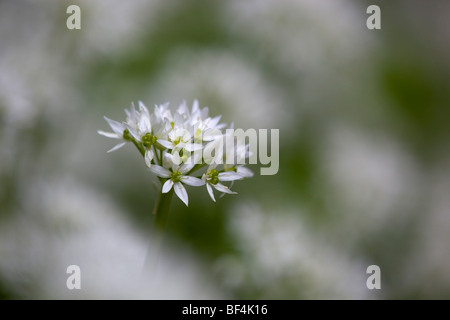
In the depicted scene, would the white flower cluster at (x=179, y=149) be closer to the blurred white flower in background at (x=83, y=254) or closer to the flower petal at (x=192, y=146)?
the flower petal at (x=192, y=146)

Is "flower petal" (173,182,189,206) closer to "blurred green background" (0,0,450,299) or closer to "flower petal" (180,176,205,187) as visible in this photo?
"flower petal" (180,176,205,187)

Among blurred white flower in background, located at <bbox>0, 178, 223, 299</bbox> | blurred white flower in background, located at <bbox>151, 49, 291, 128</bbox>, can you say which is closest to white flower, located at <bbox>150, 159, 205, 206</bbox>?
blurred white flower in background, located at <bbox>0, 178, 223, 299</bbox>

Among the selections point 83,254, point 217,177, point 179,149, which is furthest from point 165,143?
point 83,254

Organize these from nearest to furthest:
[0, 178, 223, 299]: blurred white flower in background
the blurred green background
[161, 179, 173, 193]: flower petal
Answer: [161, 179, 173, 193]: flower petal, [0, 178, 223, 299]: blurred white flower in background, the blurred green background

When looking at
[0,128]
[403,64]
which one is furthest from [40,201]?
[403,64]

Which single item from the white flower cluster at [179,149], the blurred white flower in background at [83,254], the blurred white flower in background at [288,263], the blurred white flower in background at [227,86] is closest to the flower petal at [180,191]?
the white flower cluster at [179,149]

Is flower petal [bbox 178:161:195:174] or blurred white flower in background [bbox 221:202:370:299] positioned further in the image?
blurred white flower in background [bbox 221:202:370:299]

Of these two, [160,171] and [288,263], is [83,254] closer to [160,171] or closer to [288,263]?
[160,171]
